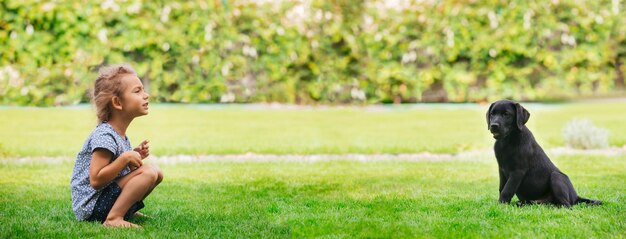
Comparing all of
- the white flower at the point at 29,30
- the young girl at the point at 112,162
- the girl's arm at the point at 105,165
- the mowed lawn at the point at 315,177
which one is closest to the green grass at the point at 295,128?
the mowed lawn at the point at 315,177

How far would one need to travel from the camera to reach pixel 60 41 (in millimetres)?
10578

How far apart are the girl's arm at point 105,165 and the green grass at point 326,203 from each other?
0.27 meters

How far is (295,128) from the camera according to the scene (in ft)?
35.2

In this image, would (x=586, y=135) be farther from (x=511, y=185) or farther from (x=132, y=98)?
(x=132, y=98)

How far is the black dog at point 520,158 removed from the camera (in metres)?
4.66

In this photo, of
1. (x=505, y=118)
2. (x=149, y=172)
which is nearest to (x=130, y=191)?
(x=149, y=172)

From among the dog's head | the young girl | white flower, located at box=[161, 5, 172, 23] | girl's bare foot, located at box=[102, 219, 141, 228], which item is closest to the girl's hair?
the young girl

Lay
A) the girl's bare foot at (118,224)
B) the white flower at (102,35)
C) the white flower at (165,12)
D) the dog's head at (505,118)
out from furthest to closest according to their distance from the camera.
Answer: the white flower at (165,12)
the white flower at (102,35)
the dog's head at (505,118)
the girl's bare foot at (118,224)

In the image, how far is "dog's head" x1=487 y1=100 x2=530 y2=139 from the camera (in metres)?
4.62

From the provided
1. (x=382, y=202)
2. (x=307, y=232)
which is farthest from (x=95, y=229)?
(x=382, y=202)

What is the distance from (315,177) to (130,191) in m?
2.96

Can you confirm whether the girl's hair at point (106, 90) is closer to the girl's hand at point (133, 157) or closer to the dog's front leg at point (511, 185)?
the girl's hand at point (133, 157)

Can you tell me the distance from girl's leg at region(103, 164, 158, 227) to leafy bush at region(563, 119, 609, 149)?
245 inches

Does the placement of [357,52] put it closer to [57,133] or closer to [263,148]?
[263,148]
